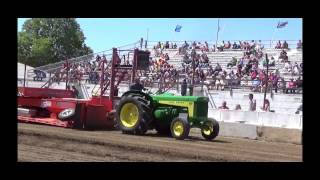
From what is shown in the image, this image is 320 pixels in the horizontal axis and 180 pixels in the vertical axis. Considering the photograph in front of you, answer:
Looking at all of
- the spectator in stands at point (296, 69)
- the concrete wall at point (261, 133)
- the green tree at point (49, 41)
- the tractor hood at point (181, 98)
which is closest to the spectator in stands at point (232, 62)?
the spectator in stands at point (296, 69)

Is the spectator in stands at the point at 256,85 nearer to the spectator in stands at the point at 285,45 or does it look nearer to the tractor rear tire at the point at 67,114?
the spectator in stands at the point at 285,45

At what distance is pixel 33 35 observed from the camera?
65.9 m

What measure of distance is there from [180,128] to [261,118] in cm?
515

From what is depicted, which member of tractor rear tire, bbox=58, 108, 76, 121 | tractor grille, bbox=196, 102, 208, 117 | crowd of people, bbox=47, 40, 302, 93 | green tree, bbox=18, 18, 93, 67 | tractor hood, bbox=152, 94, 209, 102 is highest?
green tree, bbox=18, 18, 93, 67

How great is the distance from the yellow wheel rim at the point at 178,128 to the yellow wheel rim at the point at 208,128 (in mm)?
800

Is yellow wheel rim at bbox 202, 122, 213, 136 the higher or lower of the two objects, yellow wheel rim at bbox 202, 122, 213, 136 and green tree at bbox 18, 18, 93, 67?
the lower

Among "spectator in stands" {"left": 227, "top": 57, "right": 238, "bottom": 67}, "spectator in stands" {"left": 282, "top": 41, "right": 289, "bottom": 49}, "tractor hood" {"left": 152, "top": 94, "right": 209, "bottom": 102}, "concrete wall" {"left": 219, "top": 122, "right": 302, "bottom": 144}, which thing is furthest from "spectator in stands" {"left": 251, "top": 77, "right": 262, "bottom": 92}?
"tractor hood" {"left": 152, "top": 94, "right": 209, "bottom": 102}

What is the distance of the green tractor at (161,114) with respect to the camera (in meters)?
11.8

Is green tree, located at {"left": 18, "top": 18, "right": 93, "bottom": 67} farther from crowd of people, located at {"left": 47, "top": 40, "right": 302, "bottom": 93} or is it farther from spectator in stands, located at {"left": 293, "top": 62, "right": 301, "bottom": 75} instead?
spectator in stands, located at {"left": 293, "top": 62, "right": 301, "bottom": 75}

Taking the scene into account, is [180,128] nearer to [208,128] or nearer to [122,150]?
[208,128]

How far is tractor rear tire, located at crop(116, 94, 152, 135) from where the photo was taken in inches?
463
